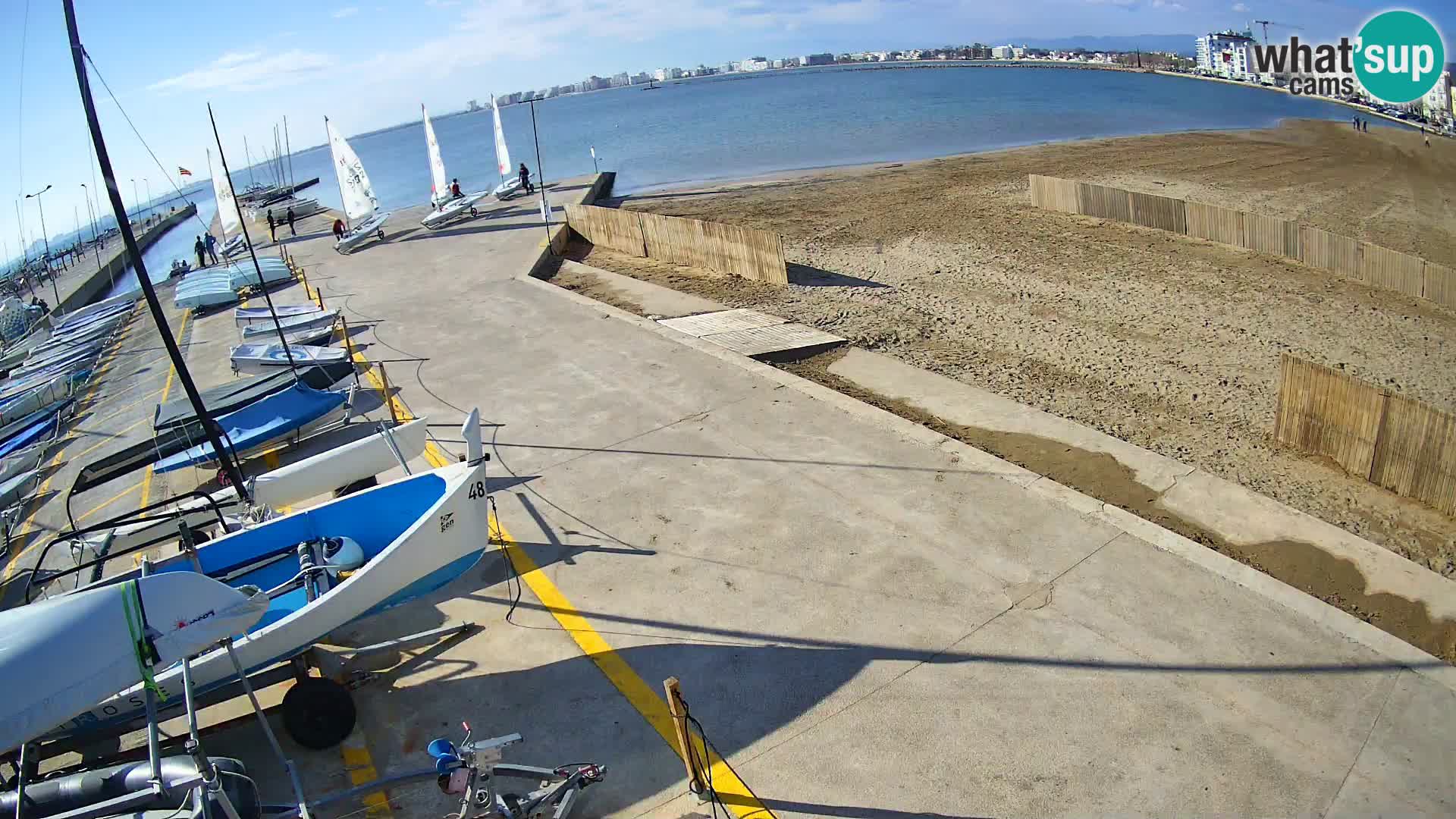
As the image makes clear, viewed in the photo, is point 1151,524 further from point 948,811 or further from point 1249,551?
point 948,811

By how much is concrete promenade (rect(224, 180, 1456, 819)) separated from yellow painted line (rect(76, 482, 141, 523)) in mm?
6051

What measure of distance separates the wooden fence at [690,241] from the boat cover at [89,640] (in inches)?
716

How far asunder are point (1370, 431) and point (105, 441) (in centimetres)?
2094

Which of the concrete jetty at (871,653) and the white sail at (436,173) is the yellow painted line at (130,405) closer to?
the concrete jetty at (871,653)

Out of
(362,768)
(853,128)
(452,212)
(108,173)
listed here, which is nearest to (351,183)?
(452,212)

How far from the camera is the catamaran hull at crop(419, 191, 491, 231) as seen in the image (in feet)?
115

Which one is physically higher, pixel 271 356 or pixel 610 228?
pixel 610 228

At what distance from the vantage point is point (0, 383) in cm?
2453

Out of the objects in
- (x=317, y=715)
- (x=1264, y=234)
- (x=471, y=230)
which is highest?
(x=471, y=230)

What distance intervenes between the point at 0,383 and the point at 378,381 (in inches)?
619

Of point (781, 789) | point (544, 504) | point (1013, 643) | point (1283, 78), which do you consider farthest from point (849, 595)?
point (1283, 78)

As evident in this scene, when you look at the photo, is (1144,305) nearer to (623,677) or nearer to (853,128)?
(623,677)

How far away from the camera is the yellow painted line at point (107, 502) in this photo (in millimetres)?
13148

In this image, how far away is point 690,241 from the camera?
25.5 metres
